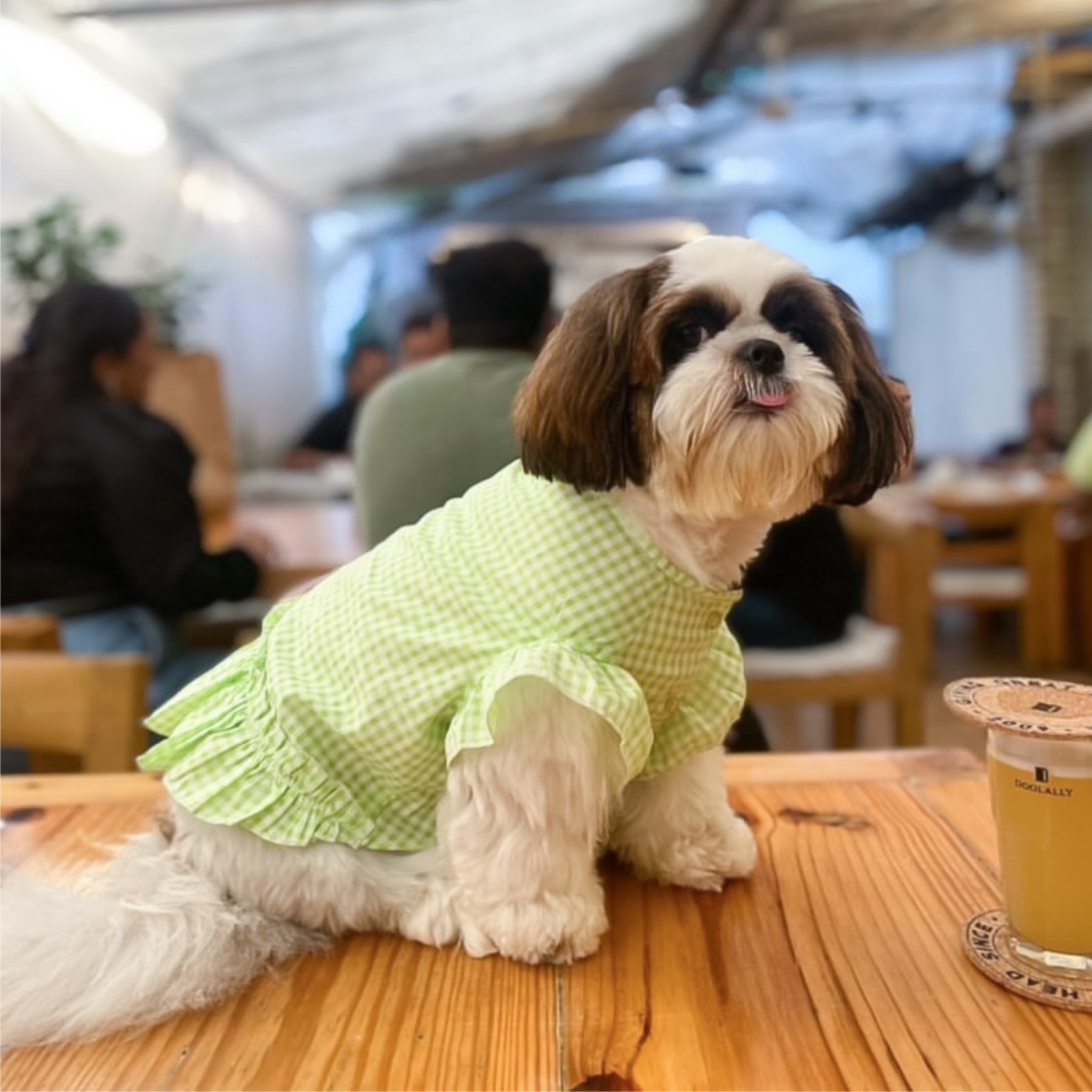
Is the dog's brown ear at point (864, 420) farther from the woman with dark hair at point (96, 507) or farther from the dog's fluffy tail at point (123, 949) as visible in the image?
the woman with dark hair at point (96, 507)

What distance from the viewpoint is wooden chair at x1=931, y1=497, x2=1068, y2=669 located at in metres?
3.95

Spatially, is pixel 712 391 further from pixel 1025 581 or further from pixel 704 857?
pixel 1025 581

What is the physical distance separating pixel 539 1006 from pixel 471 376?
102 cm

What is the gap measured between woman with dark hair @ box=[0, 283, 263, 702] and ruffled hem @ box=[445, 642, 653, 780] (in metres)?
1.48

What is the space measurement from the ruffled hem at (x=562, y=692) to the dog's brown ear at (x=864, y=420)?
23cm

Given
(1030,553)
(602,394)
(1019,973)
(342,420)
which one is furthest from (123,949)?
(342,420)

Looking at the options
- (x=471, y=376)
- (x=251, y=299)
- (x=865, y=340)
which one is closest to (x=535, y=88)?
(x=251, y=299)

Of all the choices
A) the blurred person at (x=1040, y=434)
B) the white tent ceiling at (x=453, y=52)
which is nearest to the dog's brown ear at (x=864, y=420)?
the white tent ceiling at (x=453, y=52)

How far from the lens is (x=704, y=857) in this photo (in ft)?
3.09

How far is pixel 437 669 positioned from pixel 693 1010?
0.98ft

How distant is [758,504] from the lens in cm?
82

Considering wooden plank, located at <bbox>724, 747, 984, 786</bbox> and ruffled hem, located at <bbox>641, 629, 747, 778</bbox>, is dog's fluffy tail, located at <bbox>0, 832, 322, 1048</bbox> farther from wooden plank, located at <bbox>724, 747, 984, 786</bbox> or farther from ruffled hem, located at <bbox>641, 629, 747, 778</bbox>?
wooden plank, located at <bbox>724, 747, 984, 786</bbox>

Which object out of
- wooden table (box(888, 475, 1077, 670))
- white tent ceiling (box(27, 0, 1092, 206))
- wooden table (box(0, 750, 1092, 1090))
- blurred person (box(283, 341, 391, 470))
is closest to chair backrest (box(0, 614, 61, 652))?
wooden table (box(0, 750, 1092, 1090))

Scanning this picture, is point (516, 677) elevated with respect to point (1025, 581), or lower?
elevated
